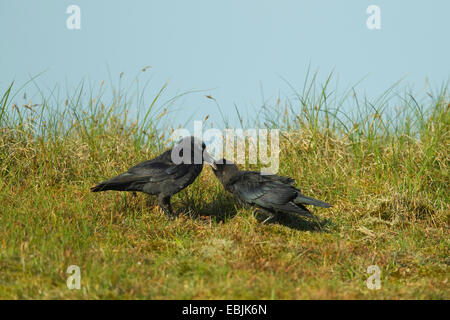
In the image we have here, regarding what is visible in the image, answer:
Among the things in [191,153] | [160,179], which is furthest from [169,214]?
[191,153]

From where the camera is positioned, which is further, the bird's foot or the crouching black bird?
the bird's foot

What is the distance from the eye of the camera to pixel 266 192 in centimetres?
670

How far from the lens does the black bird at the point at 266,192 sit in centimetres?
658

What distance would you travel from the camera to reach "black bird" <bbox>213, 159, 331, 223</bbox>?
21.6ft

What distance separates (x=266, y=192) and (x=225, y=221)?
718mm

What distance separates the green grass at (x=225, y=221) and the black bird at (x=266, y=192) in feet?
1.08

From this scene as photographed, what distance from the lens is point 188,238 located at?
623 cm

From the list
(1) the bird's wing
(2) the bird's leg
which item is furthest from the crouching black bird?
(1) the bird's wing

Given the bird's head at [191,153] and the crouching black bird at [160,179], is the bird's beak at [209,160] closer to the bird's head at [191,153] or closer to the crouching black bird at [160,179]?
the bird's head at [191,153]

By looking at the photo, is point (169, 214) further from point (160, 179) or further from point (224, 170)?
point (224, 170)

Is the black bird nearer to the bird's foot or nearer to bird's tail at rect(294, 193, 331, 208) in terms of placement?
bird's tail at rect(294, 193, 331, 208)

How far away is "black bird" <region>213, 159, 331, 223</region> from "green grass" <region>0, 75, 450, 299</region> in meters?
0.33

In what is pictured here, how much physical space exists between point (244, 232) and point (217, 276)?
5.18ft
